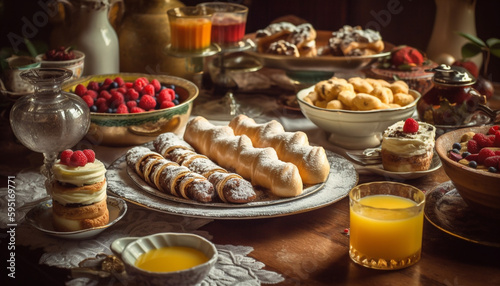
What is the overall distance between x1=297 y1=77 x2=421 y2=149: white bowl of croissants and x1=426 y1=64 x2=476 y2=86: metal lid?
10cm

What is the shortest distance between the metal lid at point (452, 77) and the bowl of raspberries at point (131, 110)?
751mm

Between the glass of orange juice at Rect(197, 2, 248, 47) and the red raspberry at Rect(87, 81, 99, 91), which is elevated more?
the glass of orange juice at Rect(197, 2, 248, 47)

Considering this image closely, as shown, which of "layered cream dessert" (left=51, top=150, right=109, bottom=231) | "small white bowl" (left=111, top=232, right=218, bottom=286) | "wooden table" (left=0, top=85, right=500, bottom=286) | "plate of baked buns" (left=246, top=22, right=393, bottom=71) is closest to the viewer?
"small white bowl" (left=111, top=232, right=218, bottom=286)

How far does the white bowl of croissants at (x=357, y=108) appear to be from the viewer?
1788mm

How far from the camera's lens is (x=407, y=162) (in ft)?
5.20

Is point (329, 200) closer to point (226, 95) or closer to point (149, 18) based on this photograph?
point (226, 95)

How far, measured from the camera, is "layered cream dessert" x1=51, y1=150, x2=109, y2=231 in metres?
1.27

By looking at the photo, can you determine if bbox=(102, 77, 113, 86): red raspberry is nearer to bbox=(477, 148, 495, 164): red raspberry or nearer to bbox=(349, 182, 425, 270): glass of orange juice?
bbox=(349, 182, 425, 270): glass of orange juice

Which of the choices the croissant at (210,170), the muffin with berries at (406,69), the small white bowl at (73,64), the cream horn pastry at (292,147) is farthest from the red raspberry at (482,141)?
the small white bowl at (73,64)

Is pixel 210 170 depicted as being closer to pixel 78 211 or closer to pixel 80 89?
pixel 78 211

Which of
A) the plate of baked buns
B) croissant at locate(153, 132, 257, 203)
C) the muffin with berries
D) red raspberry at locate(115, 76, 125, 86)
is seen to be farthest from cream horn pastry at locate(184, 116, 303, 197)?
the muffin with berries

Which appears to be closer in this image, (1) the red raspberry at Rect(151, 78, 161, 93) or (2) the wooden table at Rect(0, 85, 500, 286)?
(2) the wooden table at Rect(0, 85, 500, 286)

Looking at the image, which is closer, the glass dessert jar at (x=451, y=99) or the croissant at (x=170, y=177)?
the croissant at (x=170, y=177)

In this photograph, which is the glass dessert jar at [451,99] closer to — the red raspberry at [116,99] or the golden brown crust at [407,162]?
the golden brown crust at [407,162]
